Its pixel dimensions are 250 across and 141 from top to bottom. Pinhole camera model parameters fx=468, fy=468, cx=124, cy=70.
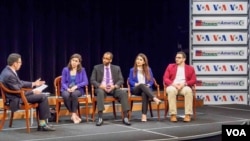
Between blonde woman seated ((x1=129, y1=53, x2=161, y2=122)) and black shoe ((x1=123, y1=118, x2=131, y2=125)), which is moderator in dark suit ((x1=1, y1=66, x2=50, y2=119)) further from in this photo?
blonde woman seated ((x1=129, y1=53, x2=161, y2=122))

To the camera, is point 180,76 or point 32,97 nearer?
point 32,97

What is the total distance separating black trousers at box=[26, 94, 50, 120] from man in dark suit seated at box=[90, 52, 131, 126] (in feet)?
2.75

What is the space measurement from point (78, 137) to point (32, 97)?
0.86m

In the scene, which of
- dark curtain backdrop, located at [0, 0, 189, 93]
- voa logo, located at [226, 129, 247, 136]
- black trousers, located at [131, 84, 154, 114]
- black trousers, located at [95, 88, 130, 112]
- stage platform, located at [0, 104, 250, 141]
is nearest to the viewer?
voa logo, located at [226, 129, 247, 136]

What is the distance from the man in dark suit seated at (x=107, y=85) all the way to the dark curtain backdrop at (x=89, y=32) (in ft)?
7.17

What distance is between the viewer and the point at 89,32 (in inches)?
368

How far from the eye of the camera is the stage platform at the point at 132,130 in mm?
5609

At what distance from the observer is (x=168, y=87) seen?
6965 millimetres

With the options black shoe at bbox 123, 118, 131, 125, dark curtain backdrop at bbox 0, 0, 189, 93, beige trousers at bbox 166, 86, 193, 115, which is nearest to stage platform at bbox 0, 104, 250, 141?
black shoe at bbox 123, 118, 131, 125

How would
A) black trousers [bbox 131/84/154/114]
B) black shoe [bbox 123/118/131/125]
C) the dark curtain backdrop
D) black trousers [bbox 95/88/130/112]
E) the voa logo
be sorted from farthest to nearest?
the dark curtain backdrop → black trousers [bbox 131/84/154/114] → black trousers [bbox 95/88/130/112] → black shoe [bbox 123/118/131/125] → the voa logo

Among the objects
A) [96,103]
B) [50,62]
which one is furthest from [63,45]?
[96,103]

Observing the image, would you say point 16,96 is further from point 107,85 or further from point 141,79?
point 141,79

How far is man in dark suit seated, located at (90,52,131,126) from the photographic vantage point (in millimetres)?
6680

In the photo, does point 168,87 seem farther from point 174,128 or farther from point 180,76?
point 174,128
